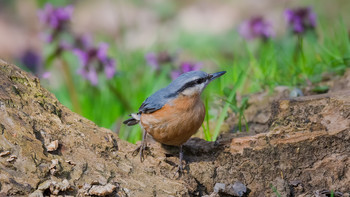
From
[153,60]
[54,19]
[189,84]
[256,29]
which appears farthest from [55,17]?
[256,29]

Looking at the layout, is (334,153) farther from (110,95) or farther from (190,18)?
(190,18)

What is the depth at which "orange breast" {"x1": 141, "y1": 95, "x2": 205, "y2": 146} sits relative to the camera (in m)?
3.33

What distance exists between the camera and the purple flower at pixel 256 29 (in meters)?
6.28

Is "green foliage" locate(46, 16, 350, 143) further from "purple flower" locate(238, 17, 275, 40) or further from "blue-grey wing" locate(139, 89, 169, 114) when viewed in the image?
"blue-grey wing" locate(139, 89, 169, 114)

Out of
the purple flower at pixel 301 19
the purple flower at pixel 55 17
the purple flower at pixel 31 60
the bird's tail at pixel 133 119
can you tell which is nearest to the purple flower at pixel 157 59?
the purple flower at pixel 55 17

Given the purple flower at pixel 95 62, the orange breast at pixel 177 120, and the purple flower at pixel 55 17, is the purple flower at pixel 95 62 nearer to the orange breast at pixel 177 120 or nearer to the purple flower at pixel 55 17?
the purple flower at pixel 55 17

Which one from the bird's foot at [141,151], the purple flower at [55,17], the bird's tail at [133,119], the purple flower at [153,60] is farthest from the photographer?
the purple flower at [153,60]

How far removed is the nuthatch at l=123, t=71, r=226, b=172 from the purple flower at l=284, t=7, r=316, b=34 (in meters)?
2.56

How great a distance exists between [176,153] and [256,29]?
337 centimetres

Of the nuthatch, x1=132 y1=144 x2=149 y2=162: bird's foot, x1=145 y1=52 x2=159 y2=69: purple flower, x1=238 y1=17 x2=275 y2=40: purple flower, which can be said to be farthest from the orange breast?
x1=238 y1=17 x2=275 y2=40: purple flower

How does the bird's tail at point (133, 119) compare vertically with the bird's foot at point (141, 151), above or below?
above

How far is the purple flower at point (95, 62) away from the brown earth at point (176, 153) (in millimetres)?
2061

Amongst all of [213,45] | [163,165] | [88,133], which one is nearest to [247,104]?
[163,165]

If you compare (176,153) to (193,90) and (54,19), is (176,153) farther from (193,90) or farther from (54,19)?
(54,19)
